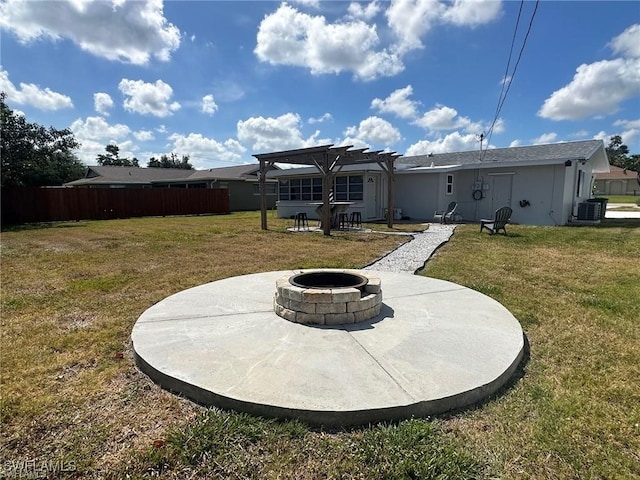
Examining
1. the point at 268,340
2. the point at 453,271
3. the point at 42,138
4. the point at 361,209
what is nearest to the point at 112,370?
the point at 268,340

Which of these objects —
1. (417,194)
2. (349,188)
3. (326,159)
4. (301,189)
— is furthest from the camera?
(301,189)

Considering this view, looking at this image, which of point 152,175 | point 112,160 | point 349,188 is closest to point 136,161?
point 112,160

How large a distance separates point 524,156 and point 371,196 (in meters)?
6.85

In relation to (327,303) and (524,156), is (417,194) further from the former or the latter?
(327,303)

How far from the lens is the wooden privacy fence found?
16.2 metres

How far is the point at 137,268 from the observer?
6.55 meters

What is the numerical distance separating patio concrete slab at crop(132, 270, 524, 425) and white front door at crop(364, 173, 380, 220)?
11.8 meters

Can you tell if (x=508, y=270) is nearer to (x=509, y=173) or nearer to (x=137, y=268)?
(x=137, y=268)

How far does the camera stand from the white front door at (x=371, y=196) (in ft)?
50.9

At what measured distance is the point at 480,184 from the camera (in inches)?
596

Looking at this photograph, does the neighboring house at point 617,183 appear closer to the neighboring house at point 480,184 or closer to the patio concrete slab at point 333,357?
the neighboring house at point 480,184

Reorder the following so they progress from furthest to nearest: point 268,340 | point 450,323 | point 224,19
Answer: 1. point 224,19
2. point 450,323
3. point 268,340

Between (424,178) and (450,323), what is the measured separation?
13510mm

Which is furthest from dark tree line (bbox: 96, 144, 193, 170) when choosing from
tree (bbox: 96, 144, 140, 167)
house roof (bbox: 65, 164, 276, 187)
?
house roof (bbox: 65, 164, 276, 187)
